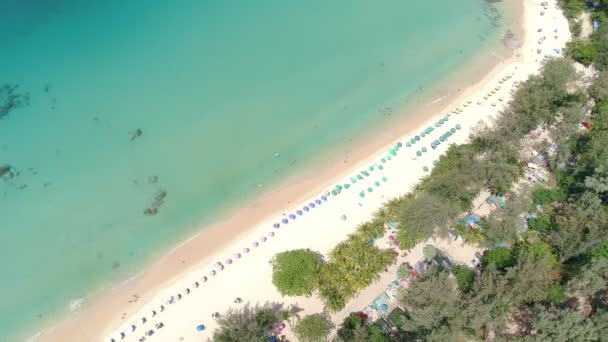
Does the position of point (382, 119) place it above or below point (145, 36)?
below

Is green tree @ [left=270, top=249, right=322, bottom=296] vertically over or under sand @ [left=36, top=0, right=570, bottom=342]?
under

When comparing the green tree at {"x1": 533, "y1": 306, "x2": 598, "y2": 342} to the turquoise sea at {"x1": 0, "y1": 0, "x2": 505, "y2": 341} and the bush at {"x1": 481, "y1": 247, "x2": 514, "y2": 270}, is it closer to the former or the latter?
the bush at {"x1": 481, "y1": 247, "x2": 514, "y2": 270}

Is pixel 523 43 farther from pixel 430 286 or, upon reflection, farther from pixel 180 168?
pixel 180 168

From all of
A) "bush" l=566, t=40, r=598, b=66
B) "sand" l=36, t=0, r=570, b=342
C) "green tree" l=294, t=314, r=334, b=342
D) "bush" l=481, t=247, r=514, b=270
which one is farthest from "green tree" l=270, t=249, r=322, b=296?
"bush" l=566, t=40, r=598, b=66

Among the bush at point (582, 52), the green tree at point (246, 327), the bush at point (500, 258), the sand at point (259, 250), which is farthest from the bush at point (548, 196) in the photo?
the green tree at point (246, 327)

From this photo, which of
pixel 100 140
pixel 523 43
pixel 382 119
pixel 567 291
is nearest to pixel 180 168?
pixel 100 140
